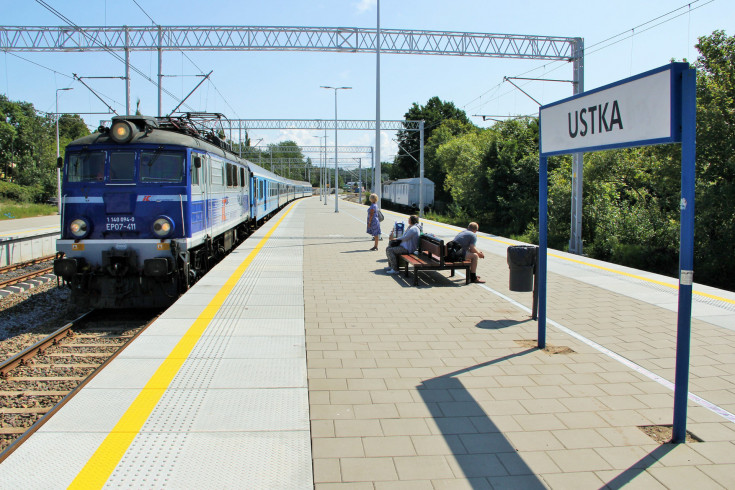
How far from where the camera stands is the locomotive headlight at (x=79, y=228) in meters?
8.75

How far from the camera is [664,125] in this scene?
160 inches

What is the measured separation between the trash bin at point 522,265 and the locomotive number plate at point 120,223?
5980 mm

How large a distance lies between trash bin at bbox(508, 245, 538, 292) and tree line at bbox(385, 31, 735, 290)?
972 cm

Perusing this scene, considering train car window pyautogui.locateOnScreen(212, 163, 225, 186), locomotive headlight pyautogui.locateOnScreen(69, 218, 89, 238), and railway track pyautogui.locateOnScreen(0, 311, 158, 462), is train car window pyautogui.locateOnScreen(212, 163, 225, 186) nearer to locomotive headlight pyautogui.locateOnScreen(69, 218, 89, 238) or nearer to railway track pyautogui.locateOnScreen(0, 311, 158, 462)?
locomotive headlight pyautogui.locateOnScreen(69, 218, 89, 238)

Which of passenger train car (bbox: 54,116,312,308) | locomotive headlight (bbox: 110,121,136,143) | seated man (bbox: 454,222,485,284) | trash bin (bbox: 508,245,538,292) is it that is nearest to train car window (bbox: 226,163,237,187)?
passenger train car (bbox: 54,116,312,308)

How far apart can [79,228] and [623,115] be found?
7.98m

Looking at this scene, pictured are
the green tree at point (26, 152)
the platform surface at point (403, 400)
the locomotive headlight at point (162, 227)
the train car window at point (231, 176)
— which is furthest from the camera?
the green tree at point (26, 152)

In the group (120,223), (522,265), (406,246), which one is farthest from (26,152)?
(522,265)

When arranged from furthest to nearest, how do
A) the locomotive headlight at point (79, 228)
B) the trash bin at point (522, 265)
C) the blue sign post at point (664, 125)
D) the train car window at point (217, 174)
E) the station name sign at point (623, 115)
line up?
the train car window at point (217, 174) → the locomotive headlight at point (79, 228) → the trash bin at point (522, 265) → the station name sign at point (623, 115) → the blue sign post at point (664, 125)

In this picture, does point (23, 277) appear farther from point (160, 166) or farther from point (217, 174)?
point (160, 166)

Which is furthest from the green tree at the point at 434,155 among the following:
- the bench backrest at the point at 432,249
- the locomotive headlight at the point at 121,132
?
the locomotive headlight at the point at 121,132

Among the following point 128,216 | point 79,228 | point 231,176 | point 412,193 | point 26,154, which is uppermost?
point 26,154

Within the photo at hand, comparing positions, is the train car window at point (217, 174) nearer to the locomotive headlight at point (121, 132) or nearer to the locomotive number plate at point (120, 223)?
the locomotive headlight at point (121, 132)

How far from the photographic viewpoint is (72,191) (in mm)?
8984
